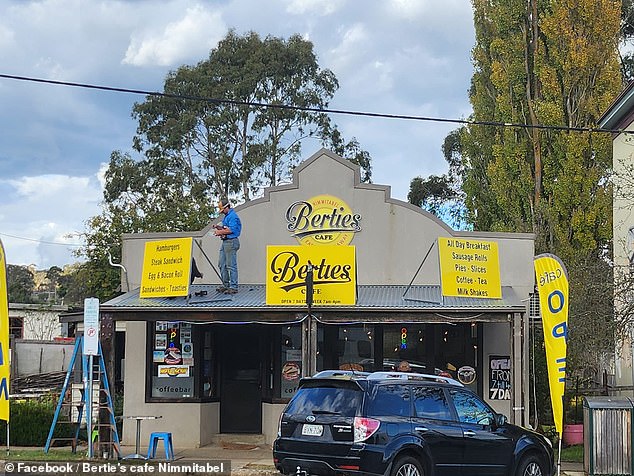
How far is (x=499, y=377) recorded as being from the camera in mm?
19703

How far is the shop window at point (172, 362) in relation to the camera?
65.2 ft

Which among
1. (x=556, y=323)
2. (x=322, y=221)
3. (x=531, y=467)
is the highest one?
(x=322, y=221)

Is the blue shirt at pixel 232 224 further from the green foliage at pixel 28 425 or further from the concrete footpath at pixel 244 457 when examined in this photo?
the green foliage at pixel 28 425

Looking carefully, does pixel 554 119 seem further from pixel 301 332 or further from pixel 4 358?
pixel 4 358

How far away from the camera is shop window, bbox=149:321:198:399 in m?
19.9

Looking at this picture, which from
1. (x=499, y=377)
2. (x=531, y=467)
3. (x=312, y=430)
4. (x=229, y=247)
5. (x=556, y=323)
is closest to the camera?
(x=312, y=430)

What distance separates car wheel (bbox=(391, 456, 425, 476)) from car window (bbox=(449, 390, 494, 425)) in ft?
3.87

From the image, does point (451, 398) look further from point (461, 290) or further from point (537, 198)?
point (537, 198)

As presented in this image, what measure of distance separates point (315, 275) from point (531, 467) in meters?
5.52

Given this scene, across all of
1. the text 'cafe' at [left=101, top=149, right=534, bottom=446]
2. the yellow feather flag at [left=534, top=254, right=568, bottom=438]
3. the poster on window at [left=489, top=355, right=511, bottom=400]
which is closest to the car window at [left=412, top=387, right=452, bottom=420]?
the yellow feather flag at [left=534, top=254, right=568, bottom=438]

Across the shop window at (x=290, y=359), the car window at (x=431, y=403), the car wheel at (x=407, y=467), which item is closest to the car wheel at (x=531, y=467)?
the car window at (x=431, y=403)

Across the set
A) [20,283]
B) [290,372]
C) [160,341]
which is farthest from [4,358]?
[20,283]

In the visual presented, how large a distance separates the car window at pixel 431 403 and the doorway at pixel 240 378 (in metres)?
7.61

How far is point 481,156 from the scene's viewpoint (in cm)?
3947
